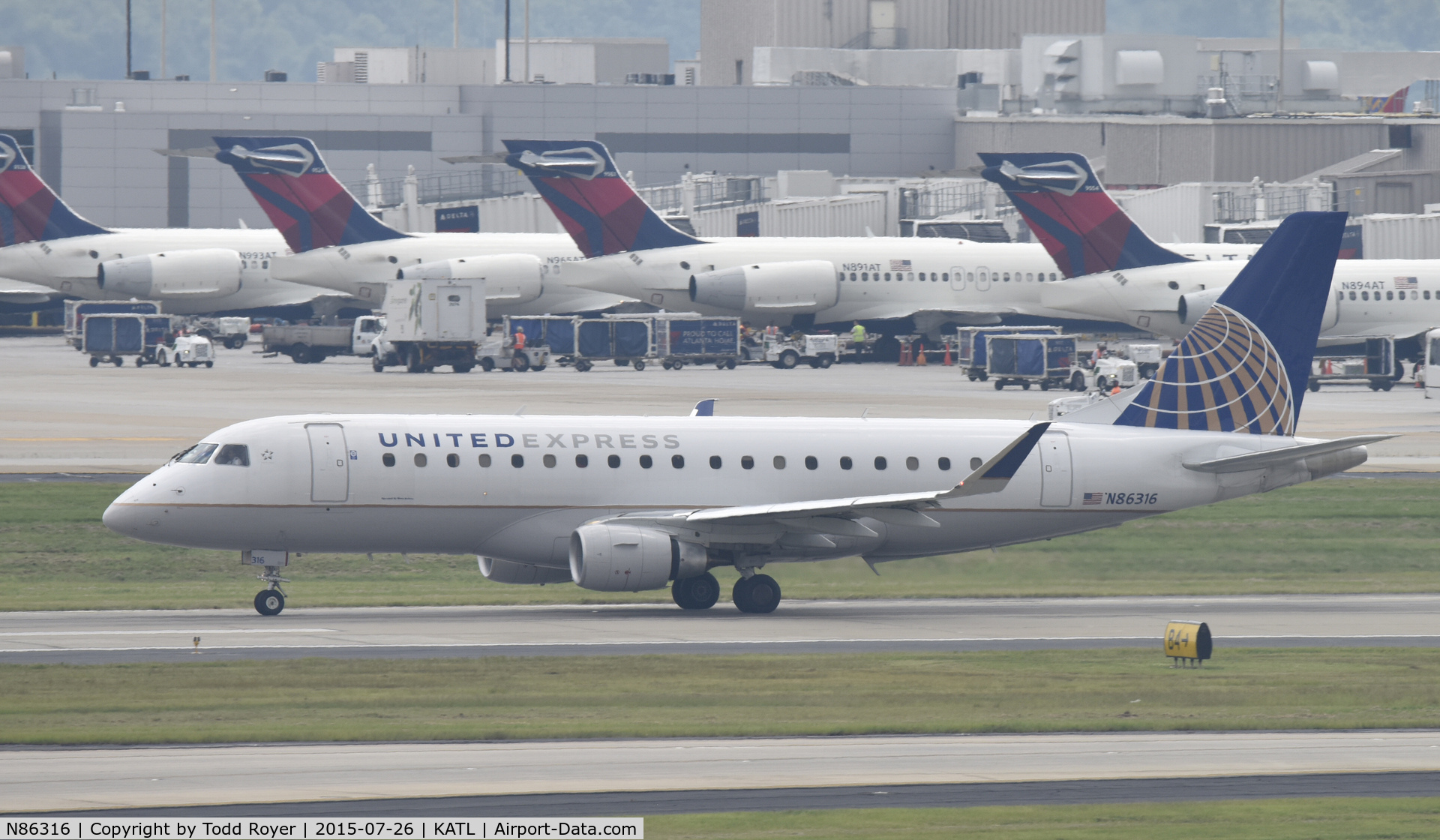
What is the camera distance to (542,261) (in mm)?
107562

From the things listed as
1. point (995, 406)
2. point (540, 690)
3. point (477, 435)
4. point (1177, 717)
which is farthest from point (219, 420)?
point (1177, 717)

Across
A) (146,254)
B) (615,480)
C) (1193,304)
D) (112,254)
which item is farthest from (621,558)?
(112,254)

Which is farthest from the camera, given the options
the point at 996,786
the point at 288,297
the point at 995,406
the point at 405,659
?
the point at 288,297

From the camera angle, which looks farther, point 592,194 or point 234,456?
point 592,194

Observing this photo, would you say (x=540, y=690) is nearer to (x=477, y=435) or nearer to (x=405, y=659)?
(x=405, y=659)

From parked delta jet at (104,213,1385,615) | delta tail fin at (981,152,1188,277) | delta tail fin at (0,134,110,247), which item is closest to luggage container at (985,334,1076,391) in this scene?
delta tail fin at (981,152,1188,277)

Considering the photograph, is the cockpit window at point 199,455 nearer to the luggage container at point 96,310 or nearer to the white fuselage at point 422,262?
the white fuselage at point 422,262

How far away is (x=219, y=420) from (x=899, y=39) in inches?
4807

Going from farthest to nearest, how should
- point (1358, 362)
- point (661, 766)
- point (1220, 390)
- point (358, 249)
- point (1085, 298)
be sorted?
point (358, 249) → point (1085, 298) → point (1358, 362) → point (1220, 390) → point (661, 766)

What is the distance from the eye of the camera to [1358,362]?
92.6 meters

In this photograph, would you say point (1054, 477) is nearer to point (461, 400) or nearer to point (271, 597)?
point (271, 597)

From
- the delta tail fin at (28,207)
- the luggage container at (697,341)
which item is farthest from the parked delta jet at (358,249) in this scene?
the delta tail fin at (28,207)

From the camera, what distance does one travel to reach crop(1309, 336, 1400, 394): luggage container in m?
89.9

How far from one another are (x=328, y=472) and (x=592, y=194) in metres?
66.9
